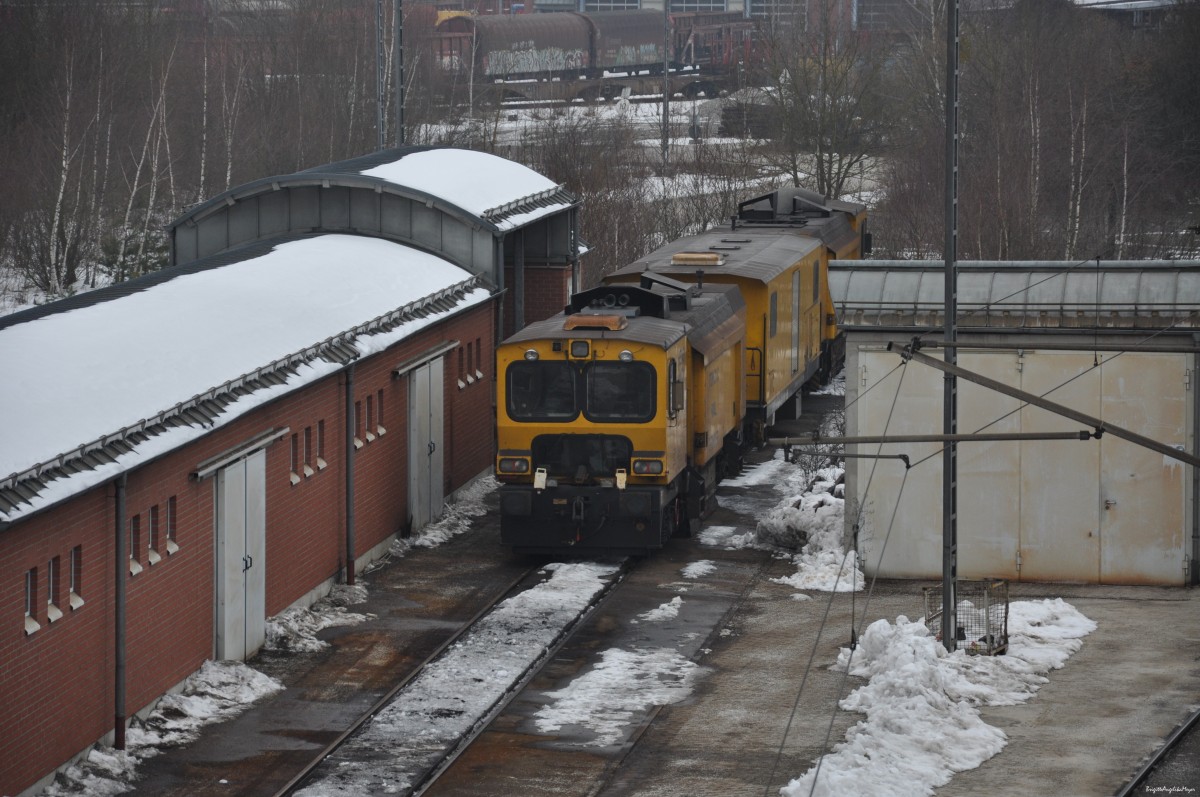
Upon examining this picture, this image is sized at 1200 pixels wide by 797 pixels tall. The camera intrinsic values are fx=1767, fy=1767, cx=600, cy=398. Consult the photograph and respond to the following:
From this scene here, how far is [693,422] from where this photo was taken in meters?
22.8

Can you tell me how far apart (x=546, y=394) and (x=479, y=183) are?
9.00 meters

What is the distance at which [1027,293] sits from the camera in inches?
830

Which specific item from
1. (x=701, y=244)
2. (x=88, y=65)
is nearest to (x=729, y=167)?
(x=88, y=65)

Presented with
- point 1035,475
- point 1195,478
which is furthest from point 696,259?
point 1195,478

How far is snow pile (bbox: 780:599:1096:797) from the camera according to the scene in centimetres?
1418

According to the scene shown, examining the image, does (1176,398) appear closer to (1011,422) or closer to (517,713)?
(1011,422)

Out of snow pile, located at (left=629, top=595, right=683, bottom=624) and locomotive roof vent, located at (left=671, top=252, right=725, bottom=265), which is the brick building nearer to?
locomotive roof vent, located at (left=671, top=252, right=725, bottom=265)

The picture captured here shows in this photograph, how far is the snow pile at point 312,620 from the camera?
18594mm

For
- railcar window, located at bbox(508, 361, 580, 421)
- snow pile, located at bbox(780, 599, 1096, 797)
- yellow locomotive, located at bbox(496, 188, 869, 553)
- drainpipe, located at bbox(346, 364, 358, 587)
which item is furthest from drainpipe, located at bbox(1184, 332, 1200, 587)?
drainpipe, located at bbox(346, 364, 358, 587)

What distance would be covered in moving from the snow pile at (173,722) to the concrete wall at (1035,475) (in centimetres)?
802

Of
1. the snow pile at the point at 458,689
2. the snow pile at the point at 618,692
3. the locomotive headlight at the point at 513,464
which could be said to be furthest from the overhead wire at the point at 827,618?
the locomotive headlight at the point at 513,464

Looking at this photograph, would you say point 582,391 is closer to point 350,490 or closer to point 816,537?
point 350,490

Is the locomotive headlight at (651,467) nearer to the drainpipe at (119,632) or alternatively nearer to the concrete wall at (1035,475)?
the concrete wall at (1035,475)

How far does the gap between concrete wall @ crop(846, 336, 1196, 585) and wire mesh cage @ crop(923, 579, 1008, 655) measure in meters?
1.09
